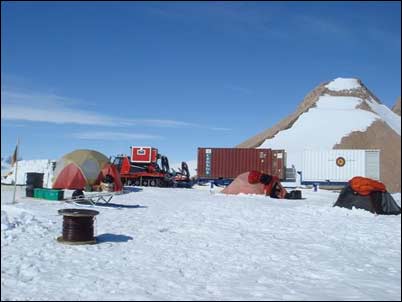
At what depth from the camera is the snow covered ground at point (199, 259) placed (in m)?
6.29

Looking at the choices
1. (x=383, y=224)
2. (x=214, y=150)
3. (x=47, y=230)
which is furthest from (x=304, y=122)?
(x=47, y=230)

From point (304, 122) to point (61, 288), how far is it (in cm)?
8849

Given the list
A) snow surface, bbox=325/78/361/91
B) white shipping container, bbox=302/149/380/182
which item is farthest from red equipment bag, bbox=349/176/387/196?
snow surface, bbox=325/78/361/91

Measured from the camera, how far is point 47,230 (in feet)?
32.0

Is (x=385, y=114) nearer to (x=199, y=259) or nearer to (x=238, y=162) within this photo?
→ (x=238, y=162)

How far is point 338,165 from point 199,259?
36.8m

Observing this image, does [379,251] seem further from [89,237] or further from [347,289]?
[89,237]

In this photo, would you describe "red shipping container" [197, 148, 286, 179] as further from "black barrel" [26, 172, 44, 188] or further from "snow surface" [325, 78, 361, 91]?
"snow surface" [325, 78, 361, 91]

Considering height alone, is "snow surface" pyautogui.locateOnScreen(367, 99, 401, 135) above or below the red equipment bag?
above

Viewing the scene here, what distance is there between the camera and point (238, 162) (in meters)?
42.8

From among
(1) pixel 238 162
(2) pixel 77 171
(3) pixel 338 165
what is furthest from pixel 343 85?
(2) pixel 77 171

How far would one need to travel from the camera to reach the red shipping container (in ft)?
→ 139

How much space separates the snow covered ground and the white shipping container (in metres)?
29.5

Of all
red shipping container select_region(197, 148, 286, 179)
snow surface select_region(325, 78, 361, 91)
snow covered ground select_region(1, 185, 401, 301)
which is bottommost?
snow covered ground select_region(1, 185, 401, 301)
